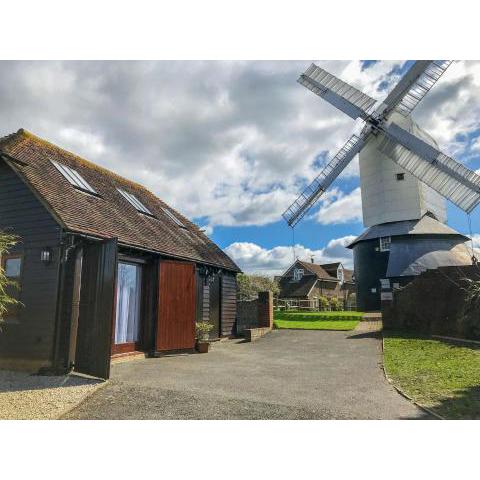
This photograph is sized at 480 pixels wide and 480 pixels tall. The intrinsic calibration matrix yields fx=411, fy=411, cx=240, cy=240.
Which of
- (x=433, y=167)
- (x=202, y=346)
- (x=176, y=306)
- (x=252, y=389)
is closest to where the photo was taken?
(x=252, y=389)

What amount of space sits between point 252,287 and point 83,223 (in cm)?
2997

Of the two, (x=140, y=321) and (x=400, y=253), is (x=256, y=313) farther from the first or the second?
(x=400, y=253)

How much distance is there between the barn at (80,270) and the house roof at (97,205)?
0.05 metres

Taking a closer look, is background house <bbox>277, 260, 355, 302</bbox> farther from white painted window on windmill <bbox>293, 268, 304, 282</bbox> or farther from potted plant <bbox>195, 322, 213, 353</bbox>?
potted plant <bbox>195, 322, 213, 353</bbox>

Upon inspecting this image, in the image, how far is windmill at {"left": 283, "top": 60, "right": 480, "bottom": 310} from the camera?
2661cm

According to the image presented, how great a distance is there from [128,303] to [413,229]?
74.1 ft

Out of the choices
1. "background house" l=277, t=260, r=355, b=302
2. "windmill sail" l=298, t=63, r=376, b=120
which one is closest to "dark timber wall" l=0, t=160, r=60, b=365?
"windmill sail" l=298, t=63, r=376, b=120

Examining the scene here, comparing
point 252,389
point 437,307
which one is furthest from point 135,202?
point 437,307

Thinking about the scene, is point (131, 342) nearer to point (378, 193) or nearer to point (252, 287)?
point (378, 193)

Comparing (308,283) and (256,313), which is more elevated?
(308,283)

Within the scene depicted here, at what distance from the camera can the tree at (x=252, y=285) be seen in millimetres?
35188

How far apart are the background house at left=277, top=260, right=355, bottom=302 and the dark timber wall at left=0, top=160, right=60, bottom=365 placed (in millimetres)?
39149

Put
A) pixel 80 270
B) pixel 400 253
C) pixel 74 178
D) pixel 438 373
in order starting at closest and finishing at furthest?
1. pixel 438 373
2. pixel 80 270
3. pixel 74 178
4. pixel 400 253

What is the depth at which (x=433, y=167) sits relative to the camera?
2677 cm
